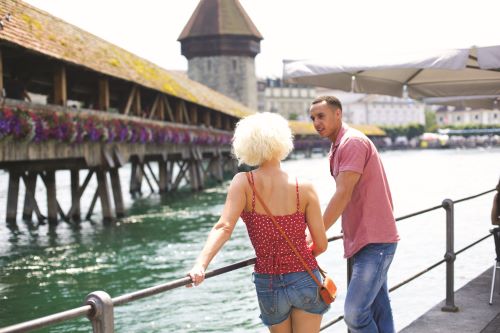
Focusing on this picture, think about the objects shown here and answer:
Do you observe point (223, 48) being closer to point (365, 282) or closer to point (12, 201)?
point (12, 201)

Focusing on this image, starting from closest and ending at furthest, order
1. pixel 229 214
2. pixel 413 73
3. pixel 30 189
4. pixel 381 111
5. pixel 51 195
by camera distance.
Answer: pixel 229 214, pixel 413 73, pixel 51 195, pixel 30 189, pixel 381 111

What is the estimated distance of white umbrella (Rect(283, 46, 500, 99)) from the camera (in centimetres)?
379

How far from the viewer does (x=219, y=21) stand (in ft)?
189

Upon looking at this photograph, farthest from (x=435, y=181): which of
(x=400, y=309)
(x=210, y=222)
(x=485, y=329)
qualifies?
(x=485, y=329)

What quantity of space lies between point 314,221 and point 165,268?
9.16m

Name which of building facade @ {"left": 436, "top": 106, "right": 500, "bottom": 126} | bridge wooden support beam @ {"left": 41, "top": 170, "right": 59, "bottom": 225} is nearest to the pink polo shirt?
bridge wooden support beam @ {"left": 41, "top": 170, "right": 59, "bottom": 225}

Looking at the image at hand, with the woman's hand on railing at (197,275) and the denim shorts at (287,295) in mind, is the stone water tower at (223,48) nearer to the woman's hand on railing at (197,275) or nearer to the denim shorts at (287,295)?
the denim shorts at (287,295)

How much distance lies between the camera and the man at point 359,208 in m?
2.82

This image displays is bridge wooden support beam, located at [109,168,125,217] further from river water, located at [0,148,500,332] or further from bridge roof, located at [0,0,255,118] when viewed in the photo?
bridge roof, located at [0,0,255,118]

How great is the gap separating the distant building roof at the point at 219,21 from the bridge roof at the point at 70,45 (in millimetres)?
35407

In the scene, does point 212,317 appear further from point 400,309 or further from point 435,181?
point 435,181

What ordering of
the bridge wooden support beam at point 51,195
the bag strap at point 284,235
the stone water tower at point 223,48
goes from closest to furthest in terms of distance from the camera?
the bag strap at point 284,235
the bridge wooden support beam at point 51,195
the stone water tower at point 223,48

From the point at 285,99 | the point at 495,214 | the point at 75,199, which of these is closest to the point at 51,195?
the point at 75,199

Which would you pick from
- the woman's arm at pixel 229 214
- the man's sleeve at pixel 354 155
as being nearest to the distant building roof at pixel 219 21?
the man's sleeve at pixel 354 155
